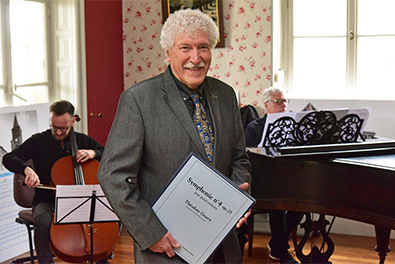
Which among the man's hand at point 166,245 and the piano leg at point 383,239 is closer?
the man's hand at point 166,245

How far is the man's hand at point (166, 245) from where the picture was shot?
1302 millimetres

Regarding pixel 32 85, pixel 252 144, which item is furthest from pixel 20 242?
pixel 252 144

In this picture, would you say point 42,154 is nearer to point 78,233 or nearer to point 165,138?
point 78,233

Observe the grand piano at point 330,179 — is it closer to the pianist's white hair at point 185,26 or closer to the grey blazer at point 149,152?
the grey blazer at point 149,152

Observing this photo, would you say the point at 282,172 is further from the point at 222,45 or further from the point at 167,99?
the point at 222,45

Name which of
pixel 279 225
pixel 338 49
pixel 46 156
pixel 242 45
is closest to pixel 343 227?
pixel 279 225

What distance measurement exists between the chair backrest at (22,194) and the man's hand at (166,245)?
6.84ft

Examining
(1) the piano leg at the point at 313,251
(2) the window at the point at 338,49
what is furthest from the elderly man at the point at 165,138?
(2) the window at the point at 338,49

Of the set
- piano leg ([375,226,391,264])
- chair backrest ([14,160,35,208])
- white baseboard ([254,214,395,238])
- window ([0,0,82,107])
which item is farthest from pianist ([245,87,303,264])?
chair backrest ([14,160,35,208])

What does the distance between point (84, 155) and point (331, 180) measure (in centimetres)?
154

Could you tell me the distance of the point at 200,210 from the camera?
132cm

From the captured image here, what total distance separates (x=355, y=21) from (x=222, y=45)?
4.10ft

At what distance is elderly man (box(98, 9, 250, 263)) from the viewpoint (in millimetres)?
1287

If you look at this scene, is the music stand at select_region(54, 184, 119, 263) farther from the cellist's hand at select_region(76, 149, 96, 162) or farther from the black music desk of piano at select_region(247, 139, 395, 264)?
the black music desk of piano at select_region(247, 139, 395, 264)
